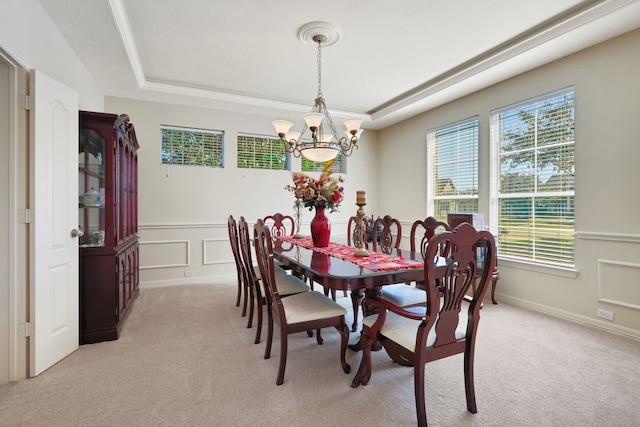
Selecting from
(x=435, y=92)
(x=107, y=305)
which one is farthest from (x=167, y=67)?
(x=435, y=92)

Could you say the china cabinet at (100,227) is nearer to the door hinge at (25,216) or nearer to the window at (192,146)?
the door hinge at (25,216)

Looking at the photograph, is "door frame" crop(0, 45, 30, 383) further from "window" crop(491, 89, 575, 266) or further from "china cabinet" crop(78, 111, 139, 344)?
"window" crop(491, 89, 575, 266)

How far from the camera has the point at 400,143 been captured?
5680 mm

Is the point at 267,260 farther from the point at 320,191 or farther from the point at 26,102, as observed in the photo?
the point at 26,102

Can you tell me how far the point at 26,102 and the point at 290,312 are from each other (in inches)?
89.0

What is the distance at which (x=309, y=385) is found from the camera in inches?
79.2

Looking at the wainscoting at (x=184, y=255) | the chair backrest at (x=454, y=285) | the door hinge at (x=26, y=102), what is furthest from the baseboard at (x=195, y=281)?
the chair backrest at (x=454, y=285)

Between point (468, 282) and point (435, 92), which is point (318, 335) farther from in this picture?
point (435, 92)

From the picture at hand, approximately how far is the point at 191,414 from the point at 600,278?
3673 millimetres

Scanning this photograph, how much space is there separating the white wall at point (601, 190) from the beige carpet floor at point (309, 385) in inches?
15.7

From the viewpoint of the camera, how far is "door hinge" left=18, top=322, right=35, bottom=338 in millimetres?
2088

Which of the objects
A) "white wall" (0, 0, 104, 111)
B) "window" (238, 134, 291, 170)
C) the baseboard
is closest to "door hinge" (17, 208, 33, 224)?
"white wall" (0, 0, 104, 111)

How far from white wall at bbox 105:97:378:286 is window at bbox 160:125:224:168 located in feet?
0.31

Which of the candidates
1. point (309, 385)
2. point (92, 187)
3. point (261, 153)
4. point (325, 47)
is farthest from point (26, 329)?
point (261, 153)
